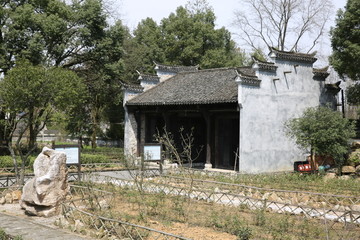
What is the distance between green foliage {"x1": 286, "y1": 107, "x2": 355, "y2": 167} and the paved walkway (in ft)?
37.7

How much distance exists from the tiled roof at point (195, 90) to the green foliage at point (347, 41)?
4.51 m

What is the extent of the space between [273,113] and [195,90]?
394cm

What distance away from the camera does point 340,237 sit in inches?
312

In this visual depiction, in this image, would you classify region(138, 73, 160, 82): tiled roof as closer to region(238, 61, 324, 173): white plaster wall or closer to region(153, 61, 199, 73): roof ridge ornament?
region(153, 61, 199, 73): roof ridge ornament

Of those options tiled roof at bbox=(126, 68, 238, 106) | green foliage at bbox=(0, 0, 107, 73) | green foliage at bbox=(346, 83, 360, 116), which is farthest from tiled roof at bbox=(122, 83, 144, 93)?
green foliage at bbox=(346, 83, 360, 116)

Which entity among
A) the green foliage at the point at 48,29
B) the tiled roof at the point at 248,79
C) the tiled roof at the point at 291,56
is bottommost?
the tiled roof at the point at 248,79

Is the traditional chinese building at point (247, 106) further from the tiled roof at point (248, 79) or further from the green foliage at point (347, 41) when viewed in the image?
the green foliage at point (347, 41)

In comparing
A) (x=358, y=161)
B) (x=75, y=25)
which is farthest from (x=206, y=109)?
(x=75, y=25)

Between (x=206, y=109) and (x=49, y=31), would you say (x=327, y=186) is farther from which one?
(x=49, y=31)

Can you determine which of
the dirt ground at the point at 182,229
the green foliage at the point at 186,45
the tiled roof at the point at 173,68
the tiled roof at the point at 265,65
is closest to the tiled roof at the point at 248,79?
the tiled roof at the point at 265,65

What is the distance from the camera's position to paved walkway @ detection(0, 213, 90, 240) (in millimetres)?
7785

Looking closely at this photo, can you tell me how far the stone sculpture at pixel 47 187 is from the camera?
963cm

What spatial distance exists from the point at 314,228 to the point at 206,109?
38.1 ft

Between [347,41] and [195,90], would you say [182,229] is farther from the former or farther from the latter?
[347,41]
